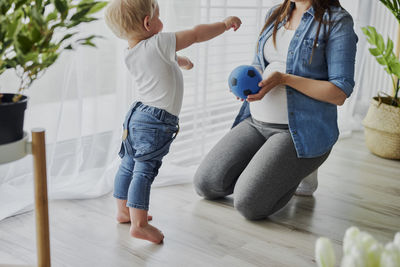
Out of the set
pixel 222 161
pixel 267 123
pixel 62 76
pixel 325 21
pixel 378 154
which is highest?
pixel 325 21

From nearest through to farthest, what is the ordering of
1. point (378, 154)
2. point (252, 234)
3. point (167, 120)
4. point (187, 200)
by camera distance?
point (167, 120) → point (252, 234) → point (187, 200) → point (378, 154)

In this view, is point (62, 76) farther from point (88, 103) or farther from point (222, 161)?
point (222, 161)

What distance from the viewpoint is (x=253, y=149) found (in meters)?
2.10

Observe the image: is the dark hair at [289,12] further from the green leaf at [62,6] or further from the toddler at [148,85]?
the green leaf at [62,6]

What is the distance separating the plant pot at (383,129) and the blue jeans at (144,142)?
1.59 metres

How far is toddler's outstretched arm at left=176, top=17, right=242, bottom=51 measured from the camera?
64.0 inches

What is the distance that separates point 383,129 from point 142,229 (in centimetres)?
173

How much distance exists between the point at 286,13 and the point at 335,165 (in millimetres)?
1059

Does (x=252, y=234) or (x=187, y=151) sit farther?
(x=187, y=151)

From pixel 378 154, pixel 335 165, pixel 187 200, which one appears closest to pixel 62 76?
pixel 187 200

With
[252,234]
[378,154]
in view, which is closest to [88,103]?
[252,234]

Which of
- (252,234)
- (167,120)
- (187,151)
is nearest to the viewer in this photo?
(167,120)

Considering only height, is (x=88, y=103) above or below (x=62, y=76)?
below

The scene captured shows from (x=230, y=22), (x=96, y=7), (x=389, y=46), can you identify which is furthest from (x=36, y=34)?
(x=389, y=46)
